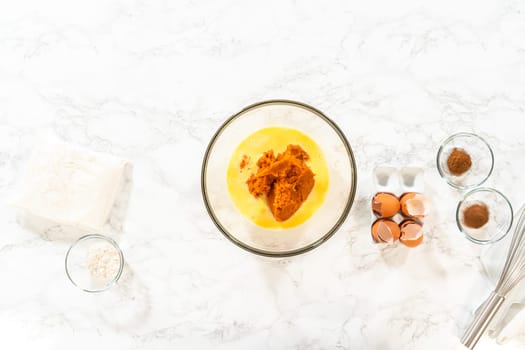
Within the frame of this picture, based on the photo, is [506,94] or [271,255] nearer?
[271,255]

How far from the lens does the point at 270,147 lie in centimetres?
142

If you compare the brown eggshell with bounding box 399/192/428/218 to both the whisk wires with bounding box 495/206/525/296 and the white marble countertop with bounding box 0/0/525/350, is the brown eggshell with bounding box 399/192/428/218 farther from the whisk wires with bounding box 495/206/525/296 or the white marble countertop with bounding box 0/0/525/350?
the whisk wires with bounding box 495/206/525/296

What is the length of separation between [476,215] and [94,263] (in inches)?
46.5

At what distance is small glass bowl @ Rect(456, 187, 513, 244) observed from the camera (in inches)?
58.4

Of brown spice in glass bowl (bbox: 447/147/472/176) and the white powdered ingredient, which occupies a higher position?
brown spice in glass bowl (bbox: 447/147/472/176)

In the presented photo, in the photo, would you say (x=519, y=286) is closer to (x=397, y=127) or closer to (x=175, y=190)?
(x=397, y=127)

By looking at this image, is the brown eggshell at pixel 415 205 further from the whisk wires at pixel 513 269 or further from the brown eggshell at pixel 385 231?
the whisk wires at pixel 513 269

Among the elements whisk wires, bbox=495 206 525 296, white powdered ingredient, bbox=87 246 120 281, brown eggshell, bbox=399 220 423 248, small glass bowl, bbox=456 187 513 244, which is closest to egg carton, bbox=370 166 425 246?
brown eggshell, bbox=399 220 423 248

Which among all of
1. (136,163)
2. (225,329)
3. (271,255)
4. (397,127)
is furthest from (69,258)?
(397,127)

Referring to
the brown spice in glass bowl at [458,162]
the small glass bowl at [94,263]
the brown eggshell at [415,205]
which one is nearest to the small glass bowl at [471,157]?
the brown spice in glass bowl at [458,162]

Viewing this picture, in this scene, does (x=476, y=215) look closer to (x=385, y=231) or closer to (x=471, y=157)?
(x=471, y=157)

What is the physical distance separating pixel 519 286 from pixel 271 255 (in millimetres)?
765

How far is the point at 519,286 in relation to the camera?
4.90 ft

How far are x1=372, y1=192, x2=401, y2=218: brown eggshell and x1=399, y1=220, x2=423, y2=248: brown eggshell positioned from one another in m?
0.05
